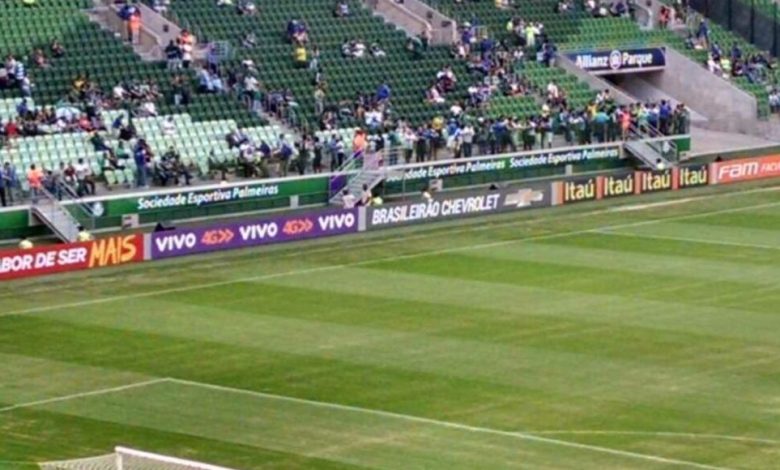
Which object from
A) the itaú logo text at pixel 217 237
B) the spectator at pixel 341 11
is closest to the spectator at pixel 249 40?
the spectator at pixel 341 11

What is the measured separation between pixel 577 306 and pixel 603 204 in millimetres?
20181

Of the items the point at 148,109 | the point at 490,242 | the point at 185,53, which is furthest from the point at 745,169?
the point at 148,109

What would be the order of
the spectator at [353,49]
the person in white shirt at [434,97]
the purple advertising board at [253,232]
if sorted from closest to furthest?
the purple advertising board at [253,232] < the person in white shirt at [434,97] < the spectator at [353,49]

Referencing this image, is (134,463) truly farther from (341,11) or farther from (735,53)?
(735,53)

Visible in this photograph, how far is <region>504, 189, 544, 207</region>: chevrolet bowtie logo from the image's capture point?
60.7 metres

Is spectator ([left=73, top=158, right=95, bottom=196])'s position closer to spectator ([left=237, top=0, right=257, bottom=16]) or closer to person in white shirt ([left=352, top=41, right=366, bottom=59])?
spectator ([left=237, top=0, right=257, bottom=16])

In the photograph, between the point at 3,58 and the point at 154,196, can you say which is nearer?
the point at 154,196

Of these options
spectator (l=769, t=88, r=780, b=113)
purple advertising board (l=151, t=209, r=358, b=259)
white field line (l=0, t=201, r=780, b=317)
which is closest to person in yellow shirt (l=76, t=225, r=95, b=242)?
purple advertising board (l=151, t=209, r=358, b=259)

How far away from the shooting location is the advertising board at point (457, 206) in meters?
56.7

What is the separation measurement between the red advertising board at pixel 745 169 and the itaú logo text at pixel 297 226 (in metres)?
19.1

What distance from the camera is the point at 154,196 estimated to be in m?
55.7

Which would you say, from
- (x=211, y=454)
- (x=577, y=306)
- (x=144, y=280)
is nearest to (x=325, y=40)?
(x=144, y=280)

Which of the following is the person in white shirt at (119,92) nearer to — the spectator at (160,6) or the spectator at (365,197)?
the spectator at (160,6)

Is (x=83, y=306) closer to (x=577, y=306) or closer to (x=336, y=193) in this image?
(x=577, y=306)
